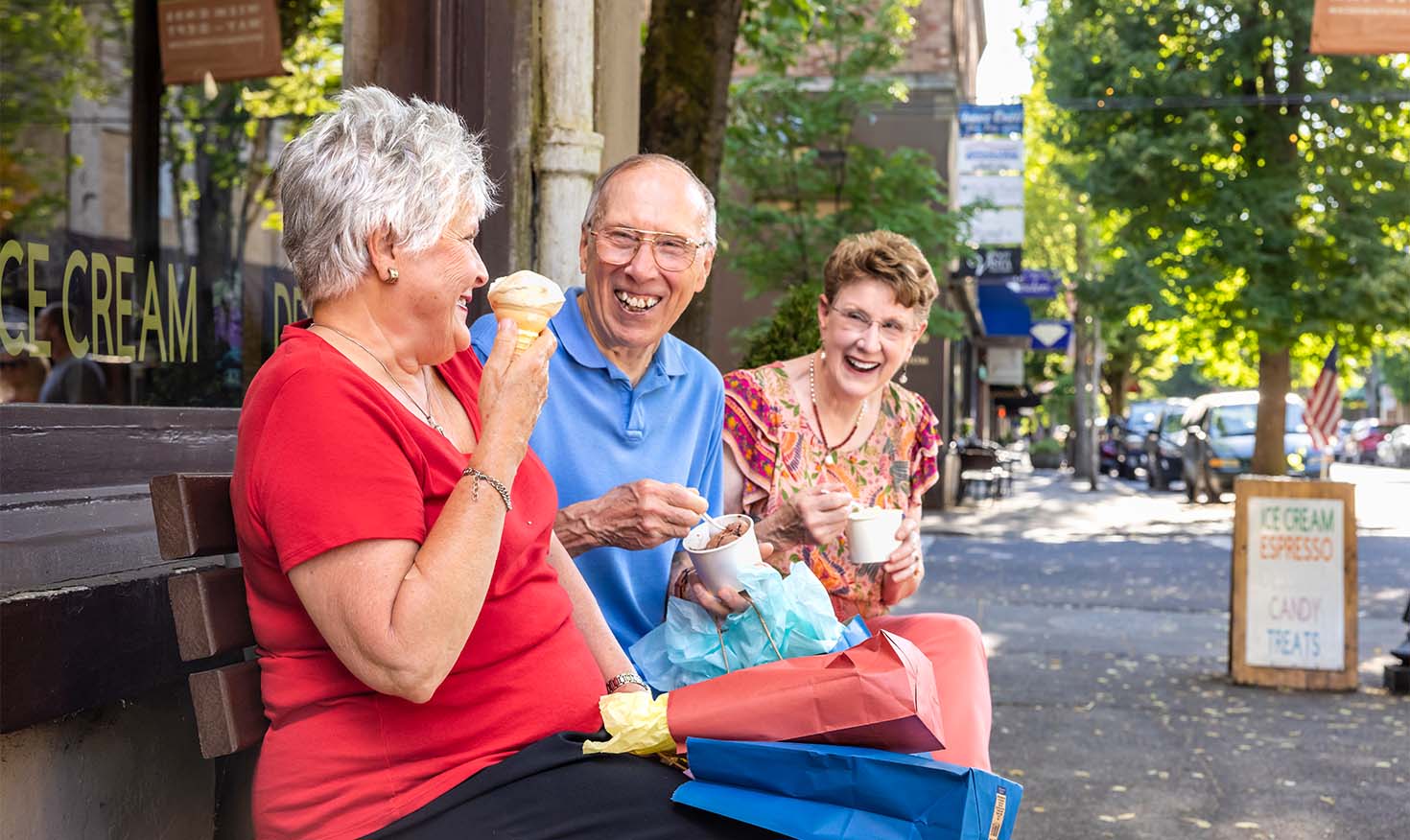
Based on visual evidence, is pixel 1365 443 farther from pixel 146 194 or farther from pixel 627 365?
pixel 627 365

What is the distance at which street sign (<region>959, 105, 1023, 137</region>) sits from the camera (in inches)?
753

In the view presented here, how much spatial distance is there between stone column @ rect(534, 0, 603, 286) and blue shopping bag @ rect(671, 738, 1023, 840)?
301cm

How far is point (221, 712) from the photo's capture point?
2.16 metres

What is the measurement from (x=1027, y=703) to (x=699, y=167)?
322 centimetres

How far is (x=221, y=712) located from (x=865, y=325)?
2063mm

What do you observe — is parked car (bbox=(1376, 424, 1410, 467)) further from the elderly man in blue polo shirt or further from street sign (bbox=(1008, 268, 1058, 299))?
the elderly man in blue polo shirt

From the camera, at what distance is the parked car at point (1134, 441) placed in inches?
1433

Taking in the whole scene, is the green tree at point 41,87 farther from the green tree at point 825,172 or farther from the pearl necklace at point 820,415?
the green tree at point 825,172

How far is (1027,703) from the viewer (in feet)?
23.5

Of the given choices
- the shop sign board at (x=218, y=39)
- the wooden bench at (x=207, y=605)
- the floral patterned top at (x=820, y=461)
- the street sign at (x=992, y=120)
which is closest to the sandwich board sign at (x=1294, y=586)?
the floral patterned top at (x=820, y=461)

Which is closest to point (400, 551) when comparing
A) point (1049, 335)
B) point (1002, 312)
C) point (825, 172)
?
point (825, 172)

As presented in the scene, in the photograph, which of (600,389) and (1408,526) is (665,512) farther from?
(1408,526)

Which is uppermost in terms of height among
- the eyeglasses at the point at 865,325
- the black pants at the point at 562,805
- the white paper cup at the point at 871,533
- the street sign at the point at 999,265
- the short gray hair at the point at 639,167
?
the street sign at the point at 999,265

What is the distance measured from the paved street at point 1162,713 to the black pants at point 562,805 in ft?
10.2
